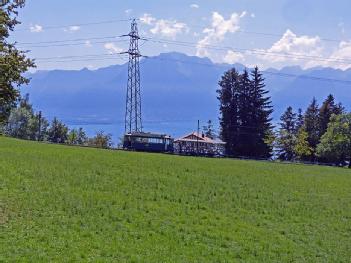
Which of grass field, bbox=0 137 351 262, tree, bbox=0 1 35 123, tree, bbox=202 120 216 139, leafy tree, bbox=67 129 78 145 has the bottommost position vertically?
grass field, bbox=0 137 351 262

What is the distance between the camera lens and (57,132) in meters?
113

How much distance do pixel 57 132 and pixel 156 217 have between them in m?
98.0

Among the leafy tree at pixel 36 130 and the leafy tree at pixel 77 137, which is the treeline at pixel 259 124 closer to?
the leafy tree at pixel 77 137

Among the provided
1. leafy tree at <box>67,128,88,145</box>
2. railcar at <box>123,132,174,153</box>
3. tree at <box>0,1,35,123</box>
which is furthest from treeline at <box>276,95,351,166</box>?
tree at <box>0,1,35,123</box>

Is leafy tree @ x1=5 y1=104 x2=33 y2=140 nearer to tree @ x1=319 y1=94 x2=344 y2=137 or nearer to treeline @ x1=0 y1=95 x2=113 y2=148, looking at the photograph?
treeline @ x1=0 y1=95 x2=113 y2=148

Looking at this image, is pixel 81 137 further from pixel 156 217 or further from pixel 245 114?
pixel 156 217

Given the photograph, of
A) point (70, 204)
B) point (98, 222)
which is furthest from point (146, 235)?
point (70, 204)

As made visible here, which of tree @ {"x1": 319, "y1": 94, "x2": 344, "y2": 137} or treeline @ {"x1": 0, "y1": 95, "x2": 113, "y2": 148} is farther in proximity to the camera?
treeline @ {"x1": 0, "y1": 95, "x2": 113, "y2": 148}

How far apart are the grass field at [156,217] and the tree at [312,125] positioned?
67.5 meters

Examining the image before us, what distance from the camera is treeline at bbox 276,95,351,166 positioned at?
266 feet

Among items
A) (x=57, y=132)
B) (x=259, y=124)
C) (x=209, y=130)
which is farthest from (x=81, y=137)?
(x=259, y=124)

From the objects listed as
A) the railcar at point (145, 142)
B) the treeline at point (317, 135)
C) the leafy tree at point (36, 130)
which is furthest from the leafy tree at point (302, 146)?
the leafy tree at point (36, 130)

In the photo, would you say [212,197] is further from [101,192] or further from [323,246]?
[323,246]

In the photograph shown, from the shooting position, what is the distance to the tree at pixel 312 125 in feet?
312
